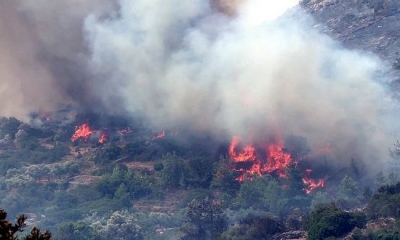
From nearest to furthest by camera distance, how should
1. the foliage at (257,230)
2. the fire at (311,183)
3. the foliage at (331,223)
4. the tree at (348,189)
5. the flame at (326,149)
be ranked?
the foliage at (331,223) < the foliage at (257,230) < the tree at (348,189) < the fire at (311,183) < the flame at (326,149)

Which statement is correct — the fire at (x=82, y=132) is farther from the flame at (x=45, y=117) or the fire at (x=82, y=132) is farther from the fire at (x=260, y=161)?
the fire at (x=260, y=161)

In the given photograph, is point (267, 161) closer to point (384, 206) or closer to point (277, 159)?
point (277, 159)

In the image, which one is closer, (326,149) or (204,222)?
(204,222)

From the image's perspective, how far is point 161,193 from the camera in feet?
369

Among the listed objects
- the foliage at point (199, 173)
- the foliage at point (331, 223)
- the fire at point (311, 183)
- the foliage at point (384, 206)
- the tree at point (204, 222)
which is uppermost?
the foliage at point (199, 173)

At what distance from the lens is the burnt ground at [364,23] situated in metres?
132

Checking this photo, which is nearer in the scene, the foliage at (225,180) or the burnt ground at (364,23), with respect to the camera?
the foliage at (225,180)

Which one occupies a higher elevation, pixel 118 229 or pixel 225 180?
pixel 225 180

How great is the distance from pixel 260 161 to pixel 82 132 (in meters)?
41.0

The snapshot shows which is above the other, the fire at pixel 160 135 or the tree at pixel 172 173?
the fire at pixel 160 135

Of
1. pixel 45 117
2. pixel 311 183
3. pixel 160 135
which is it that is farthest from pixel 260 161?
pixel 45 117

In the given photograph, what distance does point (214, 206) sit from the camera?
9450 cm

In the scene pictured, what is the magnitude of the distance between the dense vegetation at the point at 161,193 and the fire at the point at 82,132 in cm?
139

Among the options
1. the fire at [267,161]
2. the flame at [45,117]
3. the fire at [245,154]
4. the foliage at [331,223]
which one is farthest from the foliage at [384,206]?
the flame at [45,117]
